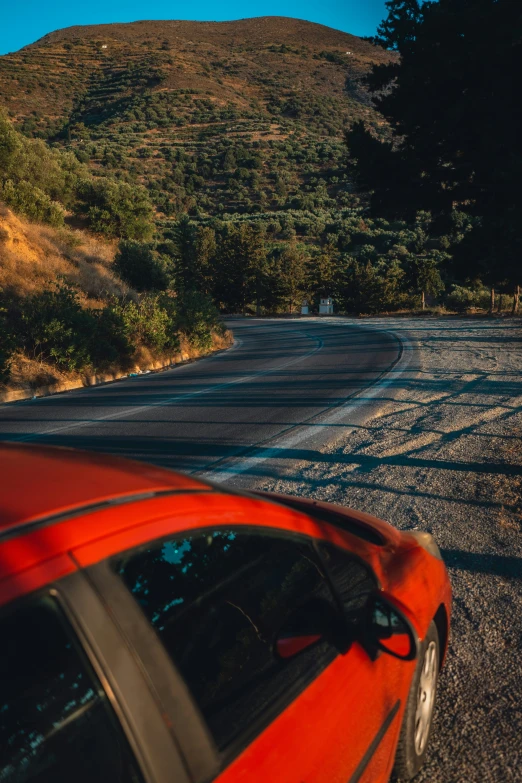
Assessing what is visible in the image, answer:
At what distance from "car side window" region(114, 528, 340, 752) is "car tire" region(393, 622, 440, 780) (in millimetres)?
692

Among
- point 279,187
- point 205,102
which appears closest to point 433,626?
point 279,187

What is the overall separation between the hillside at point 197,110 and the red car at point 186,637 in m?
72.2

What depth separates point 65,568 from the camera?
128cm

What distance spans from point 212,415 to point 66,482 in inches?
330

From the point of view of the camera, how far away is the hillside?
89.0m

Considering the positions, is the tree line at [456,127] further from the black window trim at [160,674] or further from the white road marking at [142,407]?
the black window trim at [160,674]

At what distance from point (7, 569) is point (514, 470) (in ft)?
19.9

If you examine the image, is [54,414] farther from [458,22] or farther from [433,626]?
[458,22]

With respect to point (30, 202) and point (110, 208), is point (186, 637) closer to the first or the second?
point (30, 202)

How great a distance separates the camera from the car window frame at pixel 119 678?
1.27 meters

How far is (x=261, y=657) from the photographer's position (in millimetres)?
1764

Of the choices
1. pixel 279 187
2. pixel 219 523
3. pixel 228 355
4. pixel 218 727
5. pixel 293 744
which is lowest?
pixel 228 355

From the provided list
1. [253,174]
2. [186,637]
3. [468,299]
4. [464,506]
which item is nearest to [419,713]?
[186,637]

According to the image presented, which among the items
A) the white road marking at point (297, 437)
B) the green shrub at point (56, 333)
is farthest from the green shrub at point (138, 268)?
the white road marking at point (297, 437)
